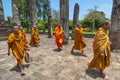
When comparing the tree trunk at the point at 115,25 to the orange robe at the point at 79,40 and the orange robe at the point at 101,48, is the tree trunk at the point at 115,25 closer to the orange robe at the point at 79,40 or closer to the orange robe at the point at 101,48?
the orange robe at the point at 79,40

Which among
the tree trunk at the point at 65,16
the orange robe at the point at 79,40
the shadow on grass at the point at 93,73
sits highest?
the tree trunk at the point at 65,16

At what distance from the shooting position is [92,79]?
6.13 m

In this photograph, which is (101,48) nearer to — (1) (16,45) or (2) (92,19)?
(1) (16,45)

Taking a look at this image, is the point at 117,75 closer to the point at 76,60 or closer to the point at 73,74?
the point at 73,74

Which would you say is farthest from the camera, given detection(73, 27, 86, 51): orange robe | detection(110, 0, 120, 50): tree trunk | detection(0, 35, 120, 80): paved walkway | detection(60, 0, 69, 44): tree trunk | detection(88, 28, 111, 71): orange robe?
detection(60, 0, 69, 44): tree trunk

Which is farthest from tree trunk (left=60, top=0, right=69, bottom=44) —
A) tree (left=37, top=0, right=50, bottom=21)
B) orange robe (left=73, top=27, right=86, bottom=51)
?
tree (left=37, top=0, right=50, bottom=21)

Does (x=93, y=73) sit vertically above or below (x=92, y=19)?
below

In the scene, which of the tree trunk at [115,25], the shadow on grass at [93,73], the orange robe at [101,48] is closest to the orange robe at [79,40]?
the tree trunk at [115,25]

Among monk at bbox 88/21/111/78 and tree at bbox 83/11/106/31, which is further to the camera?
tree at bbox 83/11/106/31

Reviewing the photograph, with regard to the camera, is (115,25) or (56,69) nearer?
(56,69)

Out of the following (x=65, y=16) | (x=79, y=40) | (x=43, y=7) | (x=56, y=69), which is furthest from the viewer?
(x=43, y=7)

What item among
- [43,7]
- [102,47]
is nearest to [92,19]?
[43,7]

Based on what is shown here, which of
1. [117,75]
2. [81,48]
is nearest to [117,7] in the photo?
[81,48]

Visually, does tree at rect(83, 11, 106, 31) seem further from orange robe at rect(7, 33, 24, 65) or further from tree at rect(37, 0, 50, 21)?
orange robe at rect(7, 33, 24, 65)
